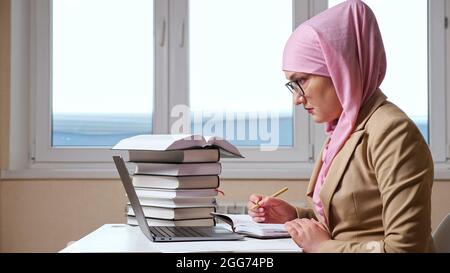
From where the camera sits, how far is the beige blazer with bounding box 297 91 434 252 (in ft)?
3.92

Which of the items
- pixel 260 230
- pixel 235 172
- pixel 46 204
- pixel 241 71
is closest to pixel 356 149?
pixel 260 230

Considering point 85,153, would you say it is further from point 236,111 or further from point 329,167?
point 329,167

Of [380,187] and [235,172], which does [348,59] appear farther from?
[235,172]

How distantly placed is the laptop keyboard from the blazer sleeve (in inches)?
13.1

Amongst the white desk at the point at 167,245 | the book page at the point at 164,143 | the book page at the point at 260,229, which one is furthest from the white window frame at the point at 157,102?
the white desk at the point at 167,245

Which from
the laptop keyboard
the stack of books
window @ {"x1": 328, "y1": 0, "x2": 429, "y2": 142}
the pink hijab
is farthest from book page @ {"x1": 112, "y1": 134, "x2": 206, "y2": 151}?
window @ {"x1": 328, "y1": 0, "x2": 429, "y2": 142}

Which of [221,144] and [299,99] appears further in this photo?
[221,144]

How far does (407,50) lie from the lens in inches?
117

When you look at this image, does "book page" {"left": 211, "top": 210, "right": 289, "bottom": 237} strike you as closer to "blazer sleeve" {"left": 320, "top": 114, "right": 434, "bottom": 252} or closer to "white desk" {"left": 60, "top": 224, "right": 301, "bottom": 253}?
"white desk" {"left": 60, "top": 224, "right": 301, "bottom": 253}

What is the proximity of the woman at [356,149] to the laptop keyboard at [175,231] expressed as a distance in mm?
233

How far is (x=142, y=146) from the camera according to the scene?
1.68 meters

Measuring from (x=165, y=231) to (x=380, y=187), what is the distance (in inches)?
20.9

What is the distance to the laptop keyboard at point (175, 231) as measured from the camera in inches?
57.2
